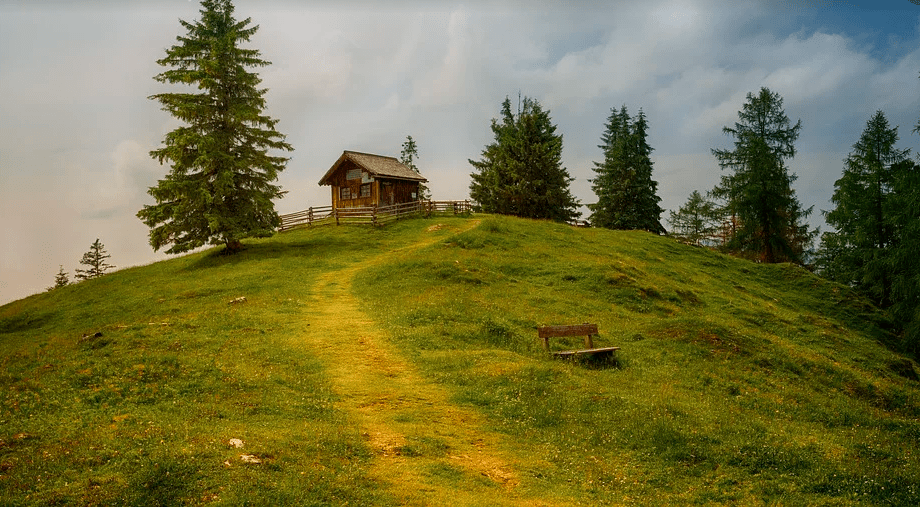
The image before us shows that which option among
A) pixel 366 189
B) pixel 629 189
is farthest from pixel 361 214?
→ pixel 629 189

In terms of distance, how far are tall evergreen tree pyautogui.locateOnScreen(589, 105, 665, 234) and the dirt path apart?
46.0 meters

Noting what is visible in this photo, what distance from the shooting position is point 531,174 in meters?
59.7

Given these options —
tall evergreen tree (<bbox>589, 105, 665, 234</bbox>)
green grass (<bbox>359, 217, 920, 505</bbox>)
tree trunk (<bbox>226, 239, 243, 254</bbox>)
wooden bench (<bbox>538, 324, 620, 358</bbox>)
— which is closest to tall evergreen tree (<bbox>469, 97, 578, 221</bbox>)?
tall evergreen tree (<bbox>589, 105, 665, 234</bbox>)

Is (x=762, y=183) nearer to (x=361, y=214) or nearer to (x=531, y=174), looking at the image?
A: (x=531, y=174)

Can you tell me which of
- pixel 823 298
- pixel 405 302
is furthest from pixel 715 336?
pixel 823 298

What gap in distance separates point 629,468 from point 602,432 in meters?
1.63

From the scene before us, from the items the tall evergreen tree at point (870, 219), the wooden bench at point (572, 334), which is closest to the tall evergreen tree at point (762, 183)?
the tall evergreen tree at point (870, 219)

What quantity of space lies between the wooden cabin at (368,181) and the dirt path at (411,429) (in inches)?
1398

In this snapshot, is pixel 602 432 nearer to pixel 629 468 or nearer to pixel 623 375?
pixel 629 468

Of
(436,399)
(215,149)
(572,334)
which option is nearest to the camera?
Answer: (436,399)

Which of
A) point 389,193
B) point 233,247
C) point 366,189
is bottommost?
point 233,247

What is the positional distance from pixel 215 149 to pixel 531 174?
33045 mm

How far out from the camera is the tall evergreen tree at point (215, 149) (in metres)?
38.3

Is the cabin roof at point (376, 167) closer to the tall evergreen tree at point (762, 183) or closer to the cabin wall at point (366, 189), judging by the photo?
the cabin wall at point (366, 189)
